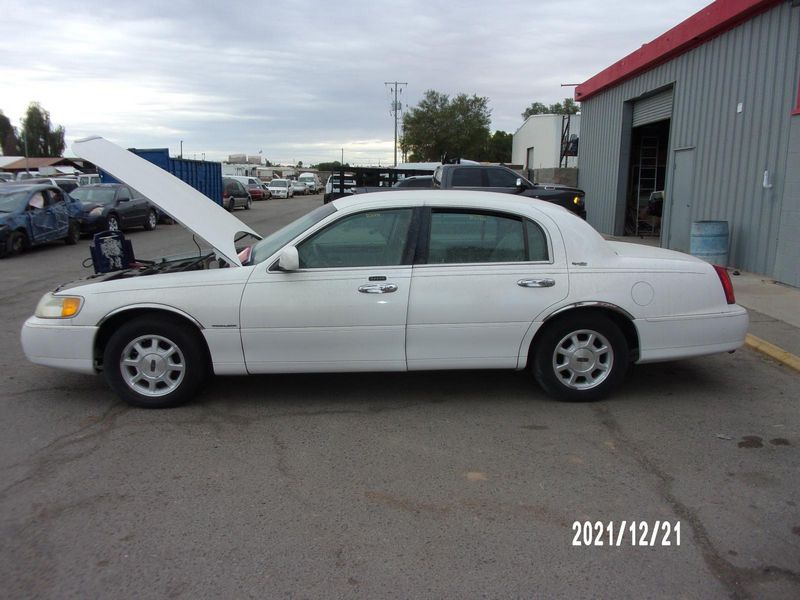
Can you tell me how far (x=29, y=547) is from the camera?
3.13 metres

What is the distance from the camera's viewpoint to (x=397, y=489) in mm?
3686

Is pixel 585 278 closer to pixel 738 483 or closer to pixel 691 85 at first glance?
pixel 738 483

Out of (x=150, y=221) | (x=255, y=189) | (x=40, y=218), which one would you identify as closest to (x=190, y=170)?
(x=150, y=221)

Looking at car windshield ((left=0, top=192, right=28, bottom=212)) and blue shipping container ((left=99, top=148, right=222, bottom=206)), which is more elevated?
blue shipping container ((left=99, top=148, right=222, bottom=206))

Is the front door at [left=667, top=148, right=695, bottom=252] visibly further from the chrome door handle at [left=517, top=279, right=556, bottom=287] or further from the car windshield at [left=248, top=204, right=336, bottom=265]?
the car windshield at [left=248, top=204, right=336, bottom=265]

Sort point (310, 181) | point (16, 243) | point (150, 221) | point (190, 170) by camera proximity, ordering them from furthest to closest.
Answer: point (310, 181)
point (190, 170)
point (150, 221)
point (16, 243)

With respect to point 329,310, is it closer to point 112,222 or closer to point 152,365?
point 152,365

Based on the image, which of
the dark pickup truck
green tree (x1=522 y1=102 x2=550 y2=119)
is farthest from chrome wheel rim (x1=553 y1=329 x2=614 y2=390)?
green tree (x1=522 y1=102 x2=550 y2=119)

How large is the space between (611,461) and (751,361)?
3.04 m

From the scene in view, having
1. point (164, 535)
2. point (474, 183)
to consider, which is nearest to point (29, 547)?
point (164, 535)

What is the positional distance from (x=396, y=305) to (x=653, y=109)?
13.4 metres

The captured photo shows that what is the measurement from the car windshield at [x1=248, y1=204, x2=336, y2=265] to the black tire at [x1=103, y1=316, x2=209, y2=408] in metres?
0.76

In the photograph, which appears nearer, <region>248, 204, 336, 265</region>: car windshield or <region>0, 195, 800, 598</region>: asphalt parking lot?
<region>0, 195, 800, 598</region>: asphalt parking lot

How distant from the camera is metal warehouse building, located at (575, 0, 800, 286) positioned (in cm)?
977
